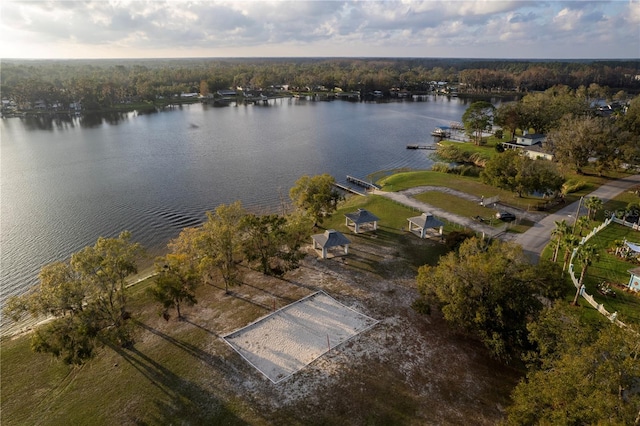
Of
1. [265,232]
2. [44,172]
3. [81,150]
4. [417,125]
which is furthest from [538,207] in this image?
[81,150]

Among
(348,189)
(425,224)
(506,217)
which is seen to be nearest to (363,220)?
(425,224)

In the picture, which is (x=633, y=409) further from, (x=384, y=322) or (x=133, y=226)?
(x=133, y=226)

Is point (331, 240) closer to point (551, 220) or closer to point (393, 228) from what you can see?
point (393, 228)

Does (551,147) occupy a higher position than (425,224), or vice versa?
(551,147)

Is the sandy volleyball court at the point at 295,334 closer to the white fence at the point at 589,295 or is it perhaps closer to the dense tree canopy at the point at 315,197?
the dense tree canopy at the point at 315,197

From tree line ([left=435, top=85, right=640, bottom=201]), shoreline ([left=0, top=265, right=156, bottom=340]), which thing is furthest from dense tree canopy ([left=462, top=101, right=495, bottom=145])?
shoreline ([left=0, top=265, right=156, bottom=340])

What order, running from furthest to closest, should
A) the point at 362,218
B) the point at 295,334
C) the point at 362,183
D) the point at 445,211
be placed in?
the point at 362,183
the point at 445,211
the point at 362,218
the point at 295,334

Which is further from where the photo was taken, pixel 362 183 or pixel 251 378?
pixel 362 183
